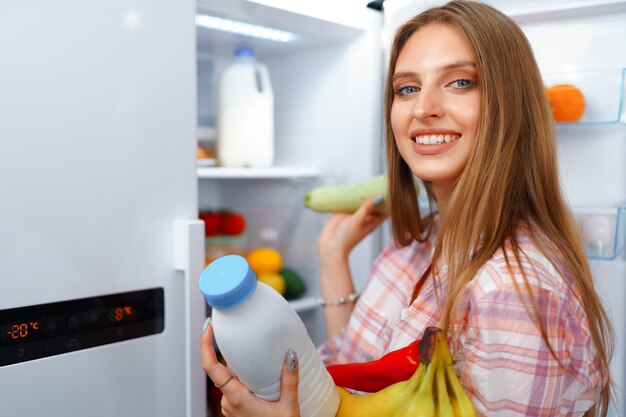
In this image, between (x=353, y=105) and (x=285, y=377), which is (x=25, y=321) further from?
(x=353, y=105)

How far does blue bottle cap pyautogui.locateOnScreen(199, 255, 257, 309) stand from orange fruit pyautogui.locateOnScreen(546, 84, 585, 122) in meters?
0.68

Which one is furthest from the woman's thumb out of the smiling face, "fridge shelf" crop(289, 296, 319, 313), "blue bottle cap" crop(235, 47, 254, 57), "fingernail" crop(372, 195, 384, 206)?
"blue bottle cap" crop(235, 47, 254, 57)

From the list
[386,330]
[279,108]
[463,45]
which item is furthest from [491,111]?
[279,108]

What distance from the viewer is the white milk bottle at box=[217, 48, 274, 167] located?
1466mm

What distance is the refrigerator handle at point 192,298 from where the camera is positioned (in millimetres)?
939

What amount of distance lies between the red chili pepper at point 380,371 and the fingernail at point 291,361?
155 mm

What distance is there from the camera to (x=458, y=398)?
0.73m

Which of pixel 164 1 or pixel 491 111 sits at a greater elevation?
pixel 164 1

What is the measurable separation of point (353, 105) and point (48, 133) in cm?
80

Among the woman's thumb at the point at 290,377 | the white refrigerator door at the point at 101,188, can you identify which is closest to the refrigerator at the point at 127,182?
the white refrigerator door at the point at 101,188

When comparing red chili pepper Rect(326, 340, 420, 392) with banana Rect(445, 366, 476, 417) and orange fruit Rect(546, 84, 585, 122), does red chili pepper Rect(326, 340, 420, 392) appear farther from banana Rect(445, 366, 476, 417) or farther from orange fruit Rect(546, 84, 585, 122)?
orange fruit Rect(546, 84, 585, 122)

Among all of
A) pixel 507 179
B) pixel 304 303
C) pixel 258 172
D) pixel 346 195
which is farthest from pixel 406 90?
pixel 304 303

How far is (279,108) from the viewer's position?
1.67 m

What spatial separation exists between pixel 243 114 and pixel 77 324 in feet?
2.46
